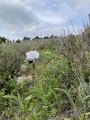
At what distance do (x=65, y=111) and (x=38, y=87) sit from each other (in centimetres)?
82

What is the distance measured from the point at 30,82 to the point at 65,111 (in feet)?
5.08

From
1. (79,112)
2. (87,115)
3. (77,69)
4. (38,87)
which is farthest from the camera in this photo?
(38,87)

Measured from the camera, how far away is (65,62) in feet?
16.8

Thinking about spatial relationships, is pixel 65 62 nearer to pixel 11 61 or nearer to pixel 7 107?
pixel 7 107

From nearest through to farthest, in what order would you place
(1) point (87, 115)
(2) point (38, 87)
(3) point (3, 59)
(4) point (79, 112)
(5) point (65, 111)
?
1. (1) point (87, 115)
2. (4) point (79, 112)
3. (5) point (65, 111)
4. (2) point (38, 87)
5. (3) point (3, 59)

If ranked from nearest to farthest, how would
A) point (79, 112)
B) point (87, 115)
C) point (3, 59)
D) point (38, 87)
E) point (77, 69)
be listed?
point (87, 115) < point (79, 112) < point (77, 69) < point (38, 87) < point (3, 59)

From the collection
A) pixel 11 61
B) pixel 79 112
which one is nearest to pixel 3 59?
pixel 11 61

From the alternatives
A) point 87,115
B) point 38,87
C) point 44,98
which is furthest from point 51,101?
point 87,115

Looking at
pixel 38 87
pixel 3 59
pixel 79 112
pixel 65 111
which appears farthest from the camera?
pixel 3 59

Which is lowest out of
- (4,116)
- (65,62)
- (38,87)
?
(4,116)

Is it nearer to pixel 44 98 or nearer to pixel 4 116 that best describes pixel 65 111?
pixel 44 98

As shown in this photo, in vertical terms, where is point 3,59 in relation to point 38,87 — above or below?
above

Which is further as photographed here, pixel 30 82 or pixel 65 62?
pixel 30 82

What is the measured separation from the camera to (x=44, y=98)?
4535mm
